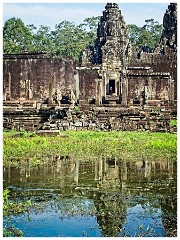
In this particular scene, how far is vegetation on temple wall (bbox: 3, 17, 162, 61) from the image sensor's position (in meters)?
42.3

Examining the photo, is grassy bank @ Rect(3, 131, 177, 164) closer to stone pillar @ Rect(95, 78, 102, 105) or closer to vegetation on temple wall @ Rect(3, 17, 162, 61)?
stone pillar @ Rect(95, 78, 102, 105)

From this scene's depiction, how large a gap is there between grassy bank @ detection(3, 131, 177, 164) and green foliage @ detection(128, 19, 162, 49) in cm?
3564

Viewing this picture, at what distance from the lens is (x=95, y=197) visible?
802cm

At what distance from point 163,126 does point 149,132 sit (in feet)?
3.19

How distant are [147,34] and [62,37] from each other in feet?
38.8

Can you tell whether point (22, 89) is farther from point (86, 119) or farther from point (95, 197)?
point (95, 197)

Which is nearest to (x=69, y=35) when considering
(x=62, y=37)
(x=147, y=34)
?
(x=62, y=37)

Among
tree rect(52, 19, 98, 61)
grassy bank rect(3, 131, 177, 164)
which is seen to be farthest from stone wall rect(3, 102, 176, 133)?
tree rect(52, 19, 98, 61)

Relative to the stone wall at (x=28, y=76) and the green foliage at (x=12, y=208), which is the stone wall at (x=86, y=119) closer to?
the stone wall at (x=28, y=76)

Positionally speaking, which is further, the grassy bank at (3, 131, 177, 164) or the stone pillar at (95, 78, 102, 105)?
the stone pillar at (95, 78, 102, 105)

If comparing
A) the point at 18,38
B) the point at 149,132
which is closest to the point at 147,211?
the point at 149,132

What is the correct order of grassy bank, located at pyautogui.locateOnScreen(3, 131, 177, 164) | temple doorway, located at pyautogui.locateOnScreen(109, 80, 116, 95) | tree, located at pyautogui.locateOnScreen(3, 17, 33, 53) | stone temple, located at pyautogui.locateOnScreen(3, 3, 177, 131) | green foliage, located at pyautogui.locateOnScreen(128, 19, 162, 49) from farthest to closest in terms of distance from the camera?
green foliage, located at pyautogui.locateOnScreen(128, 19, 162, 49) → tree, located at pyautogui.locateOnScreen(3, 17, 33, 53) → temple doorway, located at pyautogui.locateOnScreen(109, 80, 116, 95) → stone temple, located at pyautogui.locateOnScreen(3, 3, 177, 131) → grassy bank, located at pyautogui.locateOnScreen(3, 131, 177, 164)

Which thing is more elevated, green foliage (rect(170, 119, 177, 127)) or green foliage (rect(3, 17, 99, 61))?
green foliage (rect(3, 17, 99, 61))

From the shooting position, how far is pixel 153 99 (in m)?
27.5
